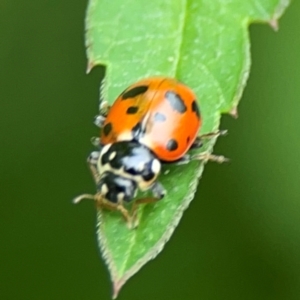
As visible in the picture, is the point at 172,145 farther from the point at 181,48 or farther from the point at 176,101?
the point at 181,48

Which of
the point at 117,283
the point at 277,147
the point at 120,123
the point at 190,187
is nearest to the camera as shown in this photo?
the point at 117,283

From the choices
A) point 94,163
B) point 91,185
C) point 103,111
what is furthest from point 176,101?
point 91,185

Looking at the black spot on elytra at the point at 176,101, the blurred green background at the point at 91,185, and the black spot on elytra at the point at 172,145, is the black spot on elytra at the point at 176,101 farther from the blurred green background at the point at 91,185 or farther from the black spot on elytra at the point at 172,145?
the blurred green background at the point at 91,185

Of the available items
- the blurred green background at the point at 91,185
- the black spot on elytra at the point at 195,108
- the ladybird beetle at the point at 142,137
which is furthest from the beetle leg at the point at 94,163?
the blurred green background at the point at 91,185

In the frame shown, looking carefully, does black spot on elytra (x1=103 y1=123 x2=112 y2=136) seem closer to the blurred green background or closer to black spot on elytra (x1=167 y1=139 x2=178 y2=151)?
black spot on elytra (x1=167 y1=139 x2=178 y2=151)

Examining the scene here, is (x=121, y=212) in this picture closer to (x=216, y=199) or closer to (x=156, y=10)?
(x=156, y=10)

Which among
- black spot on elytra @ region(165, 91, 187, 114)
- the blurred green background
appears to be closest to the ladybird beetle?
black spot on elytra @ region(165, 91, 187, 114)

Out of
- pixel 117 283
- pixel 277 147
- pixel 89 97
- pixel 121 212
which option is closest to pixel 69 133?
pixel 89 97
